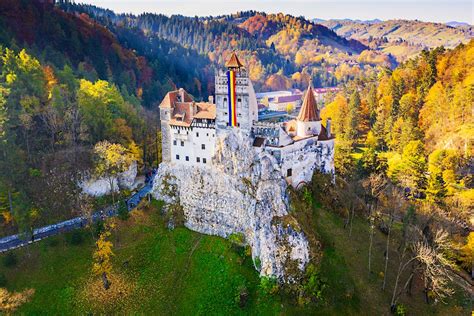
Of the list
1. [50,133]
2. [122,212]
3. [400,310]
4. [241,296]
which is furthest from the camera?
[50,133]

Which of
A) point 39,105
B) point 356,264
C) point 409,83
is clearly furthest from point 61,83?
point 409,83

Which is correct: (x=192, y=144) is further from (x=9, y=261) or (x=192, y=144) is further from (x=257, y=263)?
(x=9, y=261)

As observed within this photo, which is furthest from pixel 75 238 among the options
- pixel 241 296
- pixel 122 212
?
pixel 241 296

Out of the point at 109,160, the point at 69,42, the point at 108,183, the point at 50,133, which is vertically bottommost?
the point at 108,183

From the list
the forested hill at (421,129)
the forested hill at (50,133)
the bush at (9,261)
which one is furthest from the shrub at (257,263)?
the bush at (9,261)

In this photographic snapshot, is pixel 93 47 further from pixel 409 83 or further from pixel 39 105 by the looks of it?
pixel 409 83

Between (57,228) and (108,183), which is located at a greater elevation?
(108,183)

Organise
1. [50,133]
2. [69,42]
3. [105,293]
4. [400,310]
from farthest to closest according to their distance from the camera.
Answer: [69,42] → [50,133] → [105,293] → [400,310]
